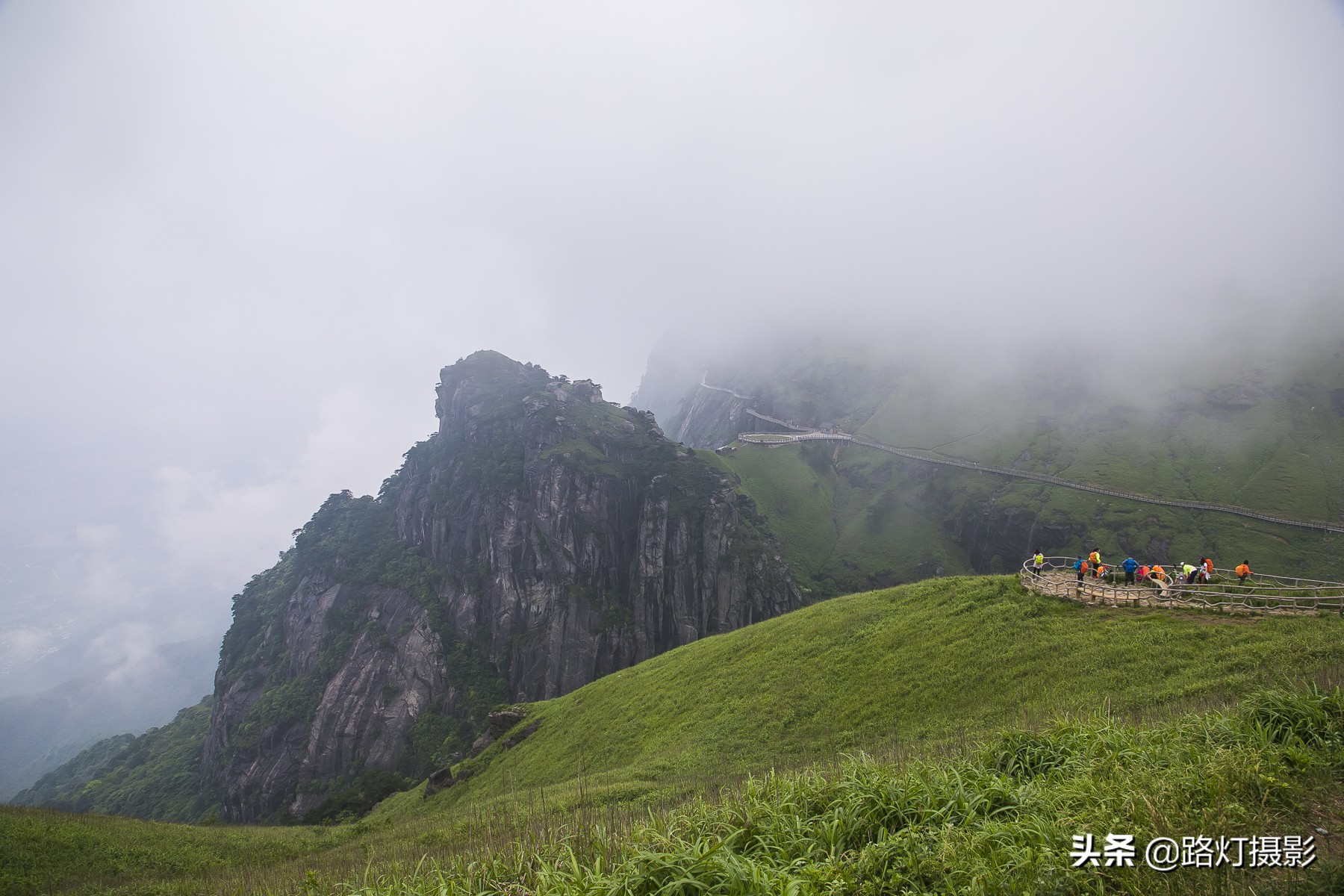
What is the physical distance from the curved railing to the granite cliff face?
8804 cm

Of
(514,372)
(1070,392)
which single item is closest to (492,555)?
(514,372)

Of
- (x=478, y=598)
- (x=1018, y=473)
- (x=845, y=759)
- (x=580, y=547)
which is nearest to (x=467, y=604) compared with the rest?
(x=478, y=598)

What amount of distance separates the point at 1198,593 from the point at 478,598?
382ft

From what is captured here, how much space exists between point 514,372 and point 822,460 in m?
95.9

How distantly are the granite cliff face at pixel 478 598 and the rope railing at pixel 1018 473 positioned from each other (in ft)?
156

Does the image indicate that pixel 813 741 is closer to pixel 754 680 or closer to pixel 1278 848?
pixel 754 680

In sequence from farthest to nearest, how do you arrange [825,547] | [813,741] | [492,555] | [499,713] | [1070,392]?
[1070,392], [825,547], [492,555], [499,713], [813,741]

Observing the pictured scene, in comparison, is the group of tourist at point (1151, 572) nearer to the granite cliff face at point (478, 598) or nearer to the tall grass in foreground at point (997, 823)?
the tall grass in foreground at point (997, 823)

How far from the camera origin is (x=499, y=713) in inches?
1875

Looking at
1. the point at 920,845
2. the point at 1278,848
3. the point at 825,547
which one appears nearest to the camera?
the point at 1278,848

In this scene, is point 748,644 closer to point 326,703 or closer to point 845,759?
point 845,759

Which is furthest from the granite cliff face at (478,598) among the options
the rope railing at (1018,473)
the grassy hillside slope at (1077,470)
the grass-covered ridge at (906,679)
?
the grass-covered ridge at (906,679)

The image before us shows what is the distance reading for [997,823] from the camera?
28.0 feet

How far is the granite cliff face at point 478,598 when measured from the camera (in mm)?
103062
